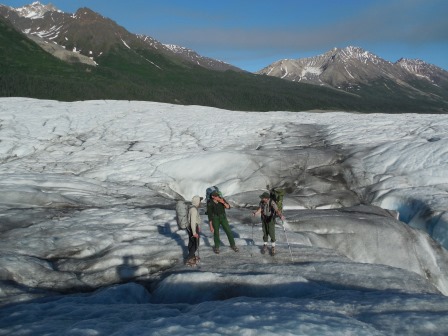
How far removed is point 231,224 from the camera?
55.3 ft

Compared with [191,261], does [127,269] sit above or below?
below

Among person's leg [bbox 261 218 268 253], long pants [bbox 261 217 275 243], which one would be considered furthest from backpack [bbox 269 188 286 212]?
person's leg [bbox 261 218 268 253]

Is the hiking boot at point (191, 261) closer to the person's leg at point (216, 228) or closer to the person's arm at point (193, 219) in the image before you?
the person's arm at point (193, 219)

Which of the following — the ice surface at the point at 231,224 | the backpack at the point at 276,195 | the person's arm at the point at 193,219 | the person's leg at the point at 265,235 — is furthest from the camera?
the backpack at the point at 276,195

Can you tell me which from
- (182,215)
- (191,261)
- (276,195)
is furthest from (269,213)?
(191,261)

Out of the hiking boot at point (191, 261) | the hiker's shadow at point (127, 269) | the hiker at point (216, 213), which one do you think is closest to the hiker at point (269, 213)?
the hiker at point (216, 213)

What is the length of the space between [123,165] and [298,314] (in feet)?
69.3

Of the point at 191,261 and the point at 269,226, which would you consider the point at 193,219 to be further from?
the point at 269,226

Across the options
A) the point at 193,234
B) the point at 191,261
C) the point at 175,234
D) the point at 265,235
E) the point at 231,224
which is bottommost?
the point at 191,261

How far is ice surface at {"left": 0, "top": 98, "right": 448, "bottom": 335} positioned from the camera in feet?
25.6

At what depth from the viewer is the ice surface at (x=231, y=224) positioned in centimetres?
781

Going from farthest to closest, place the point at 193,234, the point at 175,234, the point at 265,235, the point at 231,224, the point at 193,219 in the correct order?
the point at 231,224 → the point at 175,234 → the point at 265,235 → the point at 193,219 → the point at 193,234

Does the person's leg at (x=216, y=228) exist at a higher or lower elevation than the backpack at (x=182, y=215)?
lower

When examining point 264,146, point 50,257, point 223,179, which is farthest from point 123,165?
point 50,257
